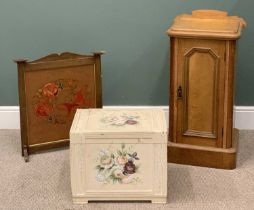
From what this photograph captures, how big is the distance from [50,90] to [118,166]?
2.29 feet

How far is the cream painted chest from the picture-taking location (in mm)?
2404

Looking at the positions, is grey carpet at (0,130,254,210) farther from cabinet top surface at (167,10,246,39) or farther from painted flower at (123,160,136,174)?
cabinet top surface at (167,10,246,39)

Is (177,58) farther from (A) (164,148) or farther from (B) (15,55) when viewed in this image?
(B) (15,55)

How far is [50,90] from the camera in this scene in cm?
294

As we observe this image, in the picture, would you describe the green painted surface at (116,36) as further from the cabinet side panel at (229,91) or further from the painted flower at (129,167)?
the painted flower at (129,167)

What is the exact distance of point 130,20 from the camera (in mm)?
3170

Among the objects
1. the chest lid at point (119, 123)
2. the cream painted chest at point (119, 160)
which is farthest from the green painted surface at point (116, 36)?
the cream painted chest at point (119, 160)

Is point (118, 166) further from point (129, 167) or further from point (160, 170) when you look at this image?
point (160, 170)

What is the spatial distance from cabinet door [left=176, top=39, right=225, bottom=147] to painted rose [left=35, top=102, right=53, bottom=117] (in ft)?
2.18

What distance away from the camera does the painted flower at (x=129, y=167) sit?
7.99 ft

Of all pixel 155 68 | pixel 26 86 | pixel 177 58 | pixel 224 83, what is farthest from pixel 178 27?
pixel 26 86

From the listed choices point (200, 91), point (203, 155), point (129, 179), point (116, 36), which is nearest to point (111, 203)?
point (129, 179)

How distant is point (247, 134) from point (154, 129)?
101 cm

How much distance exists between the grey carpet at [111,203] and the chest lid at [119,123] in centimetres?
32
